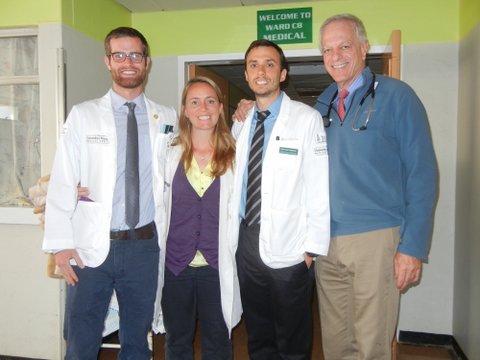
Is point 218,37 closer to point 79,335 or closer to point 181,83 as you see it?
point 181,83

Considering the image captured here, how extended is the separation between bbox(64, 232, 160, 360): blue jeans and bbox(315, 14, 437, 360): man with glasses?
88 centimetres

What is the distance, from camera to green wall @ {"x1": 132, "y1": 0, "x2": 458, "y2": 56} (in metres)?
3.31

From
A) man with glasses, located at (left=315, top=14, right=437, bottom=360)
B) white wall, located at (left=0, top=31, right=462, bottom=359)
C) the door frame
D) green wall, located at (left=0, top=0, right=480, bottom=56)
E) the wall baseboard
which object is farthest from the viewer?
the door frame

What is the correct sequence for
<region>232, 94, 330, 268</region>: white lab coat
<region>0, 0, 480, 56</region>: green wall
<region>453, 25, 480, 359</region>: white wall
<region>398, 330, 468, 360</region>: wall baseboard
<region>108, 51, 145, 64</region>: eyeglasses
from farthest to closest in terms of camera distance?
<region>398, 330, 468, 360</region>: wall baseboard
<region>0, 0, 480, 56</region>: green wall
<region>453, 25, 480, 359</region>: white wall
<region>108, 51, 145, 64</region>: eyeglasses
<region>232, 94, 330, 268</region>: white lab coat

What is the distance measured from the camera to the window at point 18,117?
3062 mm

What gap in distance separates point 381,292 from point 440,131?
201cm

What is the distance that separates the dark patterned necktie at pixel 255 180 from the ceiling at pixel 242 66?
1.47ft

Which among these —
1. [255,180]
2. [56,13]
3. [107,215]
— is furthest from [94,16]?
[255,180]

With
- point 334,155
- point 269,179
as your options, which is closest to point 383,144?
point 334,155

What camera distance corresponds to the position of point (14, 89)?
10.2 ft

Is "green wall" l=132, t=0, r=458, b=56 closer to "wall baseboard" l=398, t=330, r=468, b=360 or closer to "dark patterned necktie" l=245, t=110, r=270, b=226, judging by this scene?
"dark patterned necktie" l=245, t=110, r=270, b=226

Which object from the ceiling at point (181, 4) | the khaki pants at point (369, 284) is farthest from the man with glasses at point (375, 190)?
the ceiling at point (181, 4)

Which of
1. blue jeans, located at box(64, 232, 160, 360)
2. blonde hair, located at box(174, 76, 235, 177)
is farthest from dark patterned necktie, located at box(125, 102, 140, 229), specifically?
blonde hair, located at box(174, 76, 235, 177)

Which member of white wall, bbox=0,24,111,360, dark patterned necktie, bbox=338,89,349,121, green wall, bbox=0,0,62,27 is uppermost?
green wall, bbox=0,0,62,27
